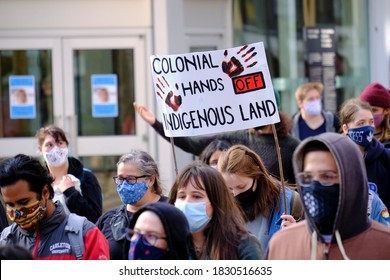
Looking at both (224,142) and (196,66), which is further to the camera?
(224,142)

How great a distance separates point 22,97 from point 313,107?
3.49 metres

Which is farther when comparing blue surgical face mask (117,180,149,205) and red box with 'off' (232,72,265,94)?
red box with 'off' (232,72,265,94)

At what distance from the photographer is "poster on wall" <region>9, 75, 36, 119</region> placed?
1188 cm

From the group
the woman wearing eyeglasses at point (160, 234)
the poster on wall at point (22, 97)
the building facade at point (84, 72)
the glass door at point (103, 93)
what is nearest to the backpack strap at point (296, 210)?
the woman wearing eyeglasses at point (160, 234)

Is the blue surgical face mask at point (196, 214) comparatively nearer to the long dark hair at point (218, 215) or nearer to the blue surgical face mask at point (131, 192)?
the long dark hair at point (218, 215)

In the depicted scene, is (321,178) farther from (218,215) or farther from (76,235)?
(76,235)

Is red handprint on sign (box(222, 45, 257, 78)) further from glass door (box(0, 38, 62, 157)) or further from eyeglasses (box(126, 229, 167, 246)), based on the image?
glass door (box(0, 38, 62, 157))

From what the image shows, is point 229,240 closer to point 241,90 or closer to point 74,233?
point 74,233

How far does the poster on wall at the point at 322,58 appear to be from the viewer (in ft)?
41.3

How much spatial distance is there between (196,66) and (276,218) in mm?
1545

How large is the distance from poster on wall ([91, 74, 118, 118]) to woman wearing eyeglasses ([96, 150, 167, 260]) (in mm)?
5617

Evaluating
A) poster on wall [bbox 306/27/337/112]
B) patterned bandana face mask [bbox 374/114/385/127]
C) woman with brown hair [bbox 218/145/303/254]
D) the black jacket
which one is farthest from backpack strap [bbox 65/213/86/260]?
poster on wall [bbox 306/27/337/112]
